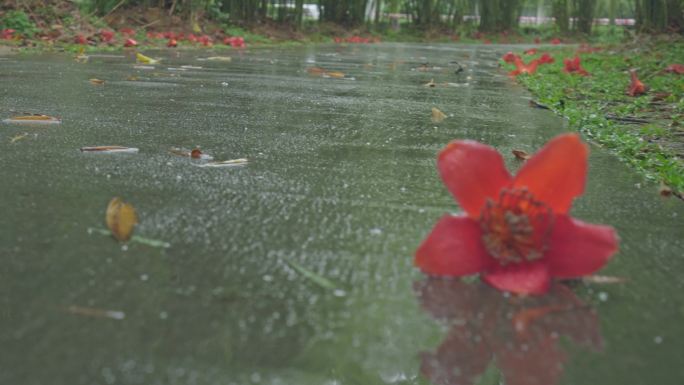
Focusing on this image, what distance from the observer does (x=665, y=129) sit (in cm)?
320

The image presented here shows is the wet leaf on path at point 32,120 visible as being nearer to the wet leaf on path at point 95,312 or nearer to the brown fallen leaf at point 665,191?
the wet leaf on path at point 95,312

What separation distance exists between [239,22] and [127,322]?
538 inches

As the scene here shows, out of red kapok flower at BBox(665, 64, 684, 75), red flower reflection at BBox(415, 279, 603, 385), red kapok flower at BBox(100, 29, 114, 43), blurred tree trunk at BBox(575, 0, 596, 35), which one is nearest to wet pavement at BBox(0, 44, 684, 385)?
red flower reflection at BBox(415, 279, 603, 385)

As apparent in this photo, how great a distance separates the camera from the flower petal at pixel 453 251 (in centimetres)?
113

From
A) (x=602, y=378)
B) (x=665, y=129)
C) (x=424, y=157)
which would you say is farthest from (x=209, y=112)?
(x=602, y=378)

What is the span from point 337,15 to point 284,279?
1743cm

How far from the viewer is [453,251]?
1135 millimetres

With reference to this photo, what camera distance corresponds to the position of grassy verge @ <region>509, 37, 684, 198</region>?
2.38 m

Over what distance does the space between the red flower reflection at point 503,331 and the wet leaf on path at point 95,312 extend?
394mm

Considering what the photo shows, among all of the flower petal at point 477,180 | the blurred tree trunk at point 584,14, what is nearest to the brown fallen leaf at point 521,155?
the flower petal at point 477,180

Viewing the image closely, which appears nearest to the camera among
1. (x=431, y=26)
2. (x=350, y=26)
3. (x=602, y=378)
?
(x=602, y=378)

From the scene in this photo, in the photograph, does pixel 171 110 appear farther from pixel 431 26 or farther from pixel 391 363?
pixel 431 26

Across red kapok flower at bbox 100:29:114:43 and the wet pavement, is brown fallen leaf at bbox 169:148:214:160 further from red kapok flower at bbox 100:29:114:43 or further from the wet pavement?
red kapok flower at bbox 100:29:114:43

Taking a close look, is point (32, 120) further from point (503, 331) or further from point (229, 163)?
point (503, 331)
